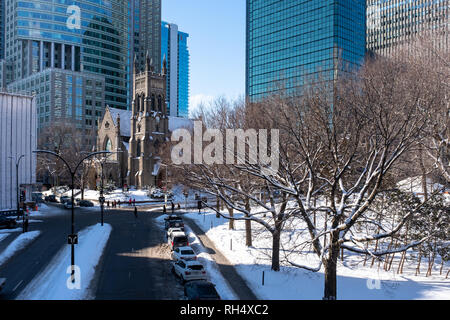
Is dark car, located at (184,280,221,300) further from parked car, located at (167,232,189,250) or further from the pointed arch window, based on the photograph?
the pointed arch window

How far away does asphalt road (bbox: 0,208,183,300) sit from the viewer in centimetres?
1698

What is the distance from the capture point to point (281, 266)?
2145 cm

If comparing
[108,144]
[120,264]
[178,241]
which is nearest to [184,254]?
[178,241]

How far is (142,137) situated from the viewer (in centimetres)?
7456

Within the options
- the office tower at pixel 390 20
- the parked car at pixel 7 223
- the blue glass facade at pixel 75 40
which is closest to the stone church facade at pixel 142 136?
the parked car at pixel 7 223

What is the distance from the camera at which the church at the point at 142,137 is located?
7369 centimetres

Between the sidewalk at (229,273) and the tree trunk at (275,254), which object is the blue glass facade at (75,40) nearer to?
the sidewalk at (229,273)

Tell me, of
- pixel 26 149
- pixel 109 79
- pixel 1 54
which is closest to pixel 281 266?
pixel 26 149

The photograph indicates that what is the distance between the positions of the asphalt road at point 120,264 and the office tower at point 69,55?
90394 millimetres

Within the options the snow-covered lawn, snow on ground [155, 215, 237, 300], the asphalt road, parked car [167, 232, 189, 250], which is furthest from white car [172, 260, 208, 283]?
parked car [167, 232, 189, 250]

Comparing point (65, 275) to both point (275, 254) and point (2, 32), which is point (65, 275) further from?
point (2, 32)

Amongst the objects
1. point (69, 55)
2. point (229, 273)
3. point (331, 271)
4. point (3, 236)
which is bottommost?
point (3, 236)

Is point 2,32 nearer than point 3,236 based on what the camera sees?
No

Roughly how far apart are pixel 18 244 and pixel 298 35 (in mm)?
81114
